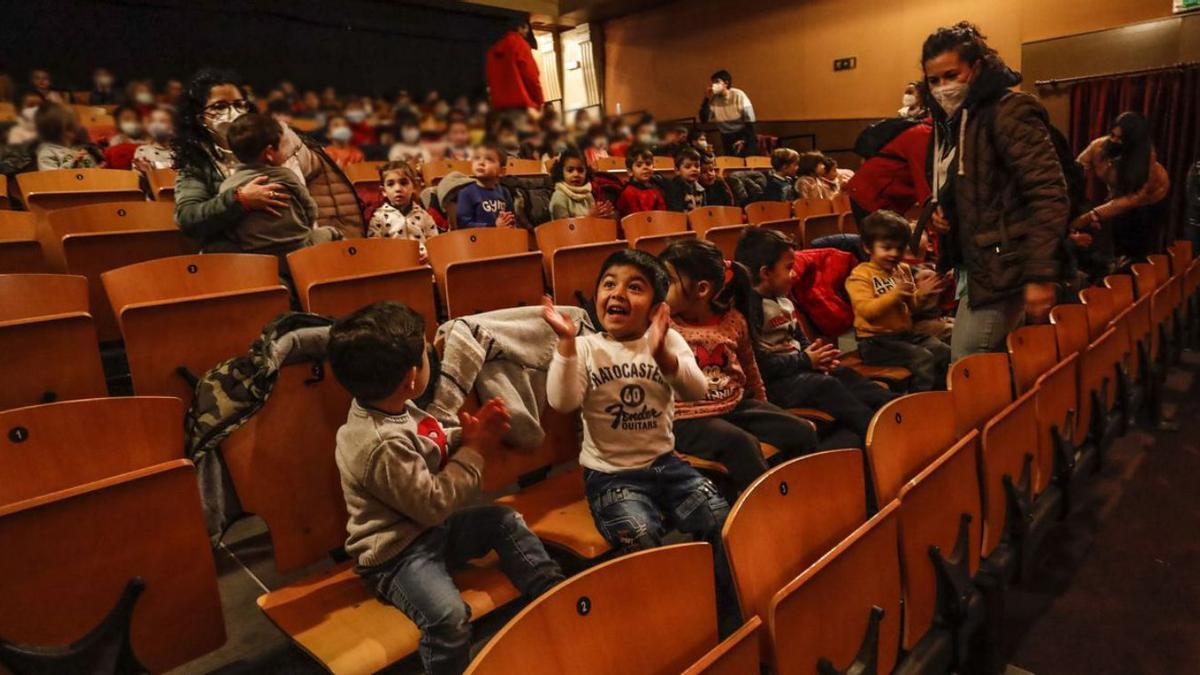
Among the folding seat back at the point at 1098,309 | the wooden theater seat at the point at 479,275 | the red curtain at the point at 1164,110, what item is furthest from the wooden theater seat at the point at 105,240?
the red curtain at the point at 1164,110

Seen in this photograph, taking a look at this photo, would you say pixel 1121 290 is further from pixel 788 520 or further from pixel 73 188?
pixel 73 188

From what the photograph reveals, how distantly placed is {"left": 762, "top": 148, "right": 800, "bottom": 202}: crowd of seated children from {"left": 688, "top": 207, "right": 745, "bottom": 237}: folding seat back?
133 cm

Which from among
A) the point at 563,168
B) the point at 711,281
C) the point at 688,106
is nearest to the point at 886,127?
the point at 711,281

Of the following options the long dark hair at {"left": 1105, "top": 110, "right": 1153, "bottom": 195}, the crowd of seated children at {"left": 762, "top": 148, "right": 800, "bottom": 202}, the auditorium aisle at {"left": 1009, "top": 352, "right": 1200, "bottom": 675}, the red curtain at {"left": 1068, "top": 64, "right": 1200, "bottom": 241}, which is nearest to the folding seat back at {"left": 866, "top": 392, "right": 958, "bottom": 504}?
the auditorium aisle at {"left": 1009, "top": 352, "right": 1200, "bottom": 675}

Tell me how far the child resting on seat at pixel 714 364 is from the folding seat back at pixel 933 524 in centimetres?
46

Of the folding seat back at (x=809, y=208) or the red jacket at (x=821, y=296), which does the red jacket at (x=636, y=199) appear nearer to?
the folding seat back at (x=809, y=208)

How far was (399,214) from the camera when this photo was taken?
9.30 ft

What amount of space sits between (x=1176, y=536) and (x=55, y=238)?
3529 mm

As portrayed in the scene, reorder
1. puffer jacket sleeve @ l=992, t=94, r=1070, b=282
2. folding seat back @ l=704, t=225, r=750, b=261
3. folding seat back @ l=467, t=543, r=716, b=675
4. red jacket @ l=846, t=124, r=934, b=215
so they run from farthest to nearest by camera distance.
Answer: folding seat back @ l=704, t=225, r=750, b=261, red jacket @ l=846, t=124, r=934, b=215, puffer jacket sleeve @ l=992, t=94, r=1070, b=282, folding seat back @ l=467, t=543, r=716, b=675

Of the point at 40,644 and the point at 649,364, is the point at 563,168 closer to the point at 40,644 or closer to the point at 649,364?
the point at 649,364

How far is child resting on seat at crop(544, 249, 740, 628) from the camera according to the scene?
4.61 ft

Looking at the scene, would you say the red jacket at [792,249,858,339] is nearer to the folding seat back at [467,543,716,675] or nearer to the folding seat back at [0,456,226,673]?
the folding seat back at [467,543,716,675]

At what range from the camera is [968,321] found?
5.84ft

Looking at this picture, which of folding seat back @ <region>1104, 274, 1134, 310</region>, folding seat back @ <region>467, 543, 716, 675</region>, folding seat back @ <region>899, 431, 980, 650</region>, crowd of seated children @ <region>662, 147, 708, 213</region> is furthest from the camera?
crowd of seated children @ <region>662, 147, 708, 213</region>
